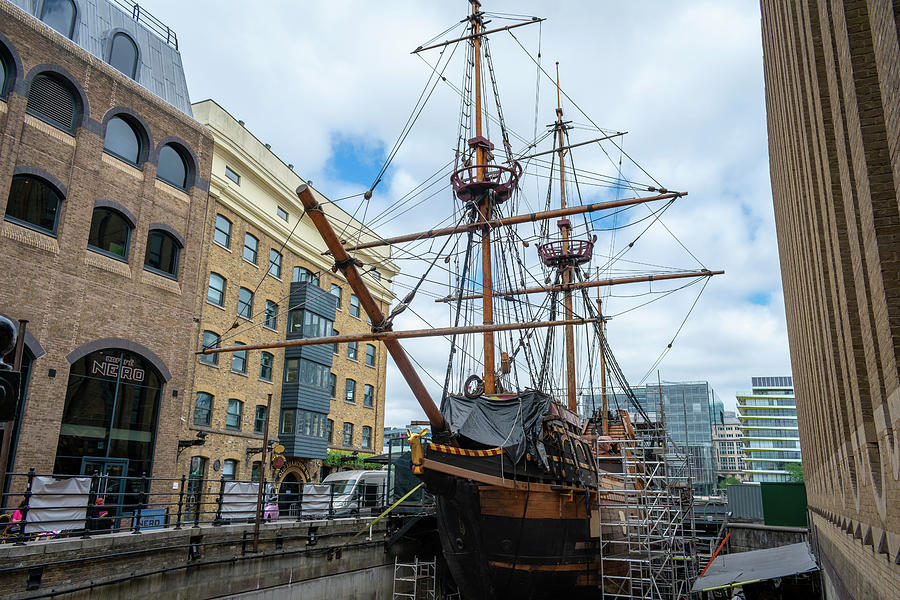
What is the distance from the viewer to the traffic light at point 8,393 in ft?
11.1

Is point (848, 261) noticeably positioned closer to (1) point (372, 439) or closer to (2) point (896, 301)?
(2) point (896, 301)

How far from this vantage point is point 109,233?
18.9 m

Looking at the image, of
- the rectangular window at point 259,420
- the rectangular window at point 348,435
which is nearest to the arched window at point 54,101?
the rectangular window at point 259,420

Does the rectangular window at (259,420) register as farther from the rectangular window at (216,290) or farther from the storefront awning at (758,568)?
the storefront awning at (758,568)

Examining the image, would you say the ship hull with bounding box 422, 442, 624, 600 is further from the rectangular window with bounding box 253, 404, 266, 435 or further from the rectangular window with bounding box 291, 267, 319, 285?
the rectangular window with bounding box 291, 267, 319, 285

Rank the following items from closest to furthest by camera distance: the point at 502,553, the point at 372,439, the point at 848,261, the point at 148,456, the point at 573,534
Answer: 1. the point at 848,261
2. the point at 502,553
3. the point at 573,534
4. the point at 148,456
5. the point at 372,439

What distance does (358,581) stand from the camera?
1823cm

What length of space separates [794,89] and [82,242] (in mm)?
18003

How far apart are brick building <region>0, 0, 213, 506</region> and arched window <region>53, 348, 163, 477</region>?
33 mm

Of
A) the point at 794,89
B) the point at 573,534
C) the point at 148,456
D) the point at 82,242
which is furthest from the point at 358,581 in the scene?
the point at 794,89

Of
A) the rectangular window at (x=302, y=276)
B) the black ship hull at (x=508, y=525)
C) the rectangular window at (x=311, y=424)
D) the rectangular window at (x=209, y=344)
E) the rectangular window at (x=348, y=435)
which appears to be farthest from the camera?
the rectangular window at (x=348, y=435)

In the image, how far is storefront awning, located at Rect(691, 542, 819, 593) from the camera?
50.6 feet

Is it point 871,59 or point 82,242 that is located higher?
point 82,242

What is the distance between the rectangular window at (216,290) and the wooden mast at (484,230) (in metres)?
11.6
